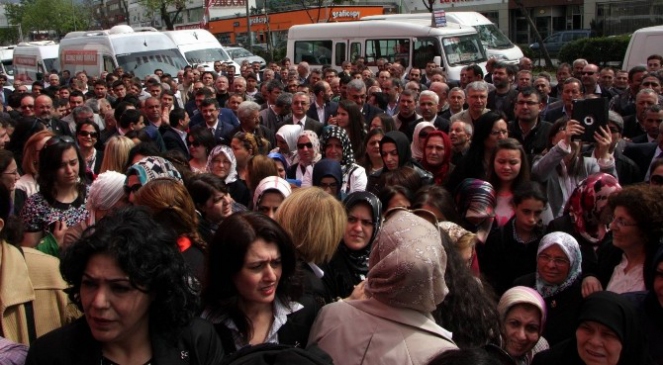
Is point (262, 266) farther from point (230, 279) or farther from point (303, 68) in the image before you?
point (303, 68)

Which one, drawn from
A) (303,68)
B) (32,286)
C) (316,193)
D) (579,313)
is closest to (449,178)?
(316,193)

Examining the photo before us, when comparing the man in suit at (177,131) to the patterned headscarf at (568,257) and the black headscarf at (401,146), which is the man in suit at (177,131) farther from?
the patterned headscarf at (568,257)

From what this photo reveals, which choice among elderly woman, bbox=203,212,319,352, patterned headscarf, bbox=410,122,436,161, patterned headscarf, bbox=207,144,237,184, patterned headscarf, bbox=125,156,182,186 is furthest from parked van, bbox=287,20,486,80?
elderly woman, bbox=203,212,319,352

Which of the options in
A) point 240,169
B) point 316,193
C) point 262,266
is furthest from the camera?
point 240,169

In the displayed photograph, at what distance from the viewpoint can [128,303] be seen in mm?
2531

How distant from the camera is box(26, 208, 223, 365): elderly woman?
8.24 feet

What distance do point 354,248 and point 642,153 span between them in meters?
3.96

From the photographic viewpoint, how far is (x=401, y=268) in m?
2.65

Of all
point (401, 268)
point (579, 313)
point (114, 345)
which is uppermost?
point (401, 268)

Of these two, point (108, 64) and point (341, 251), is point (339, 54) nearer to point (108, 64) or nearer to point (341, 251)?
point (108, 64)

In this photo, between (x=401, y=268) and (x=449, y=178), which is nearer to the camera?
(x=401, y=268)

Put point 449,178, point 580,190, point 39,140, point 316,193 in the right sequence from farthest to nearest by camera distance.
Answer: point 449,178, point 39,140, point 580,190, point 316,193

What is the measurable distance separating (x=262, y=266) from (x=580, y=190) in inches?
109

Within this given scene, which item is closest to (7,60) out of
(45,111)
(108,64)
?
(108,64)
